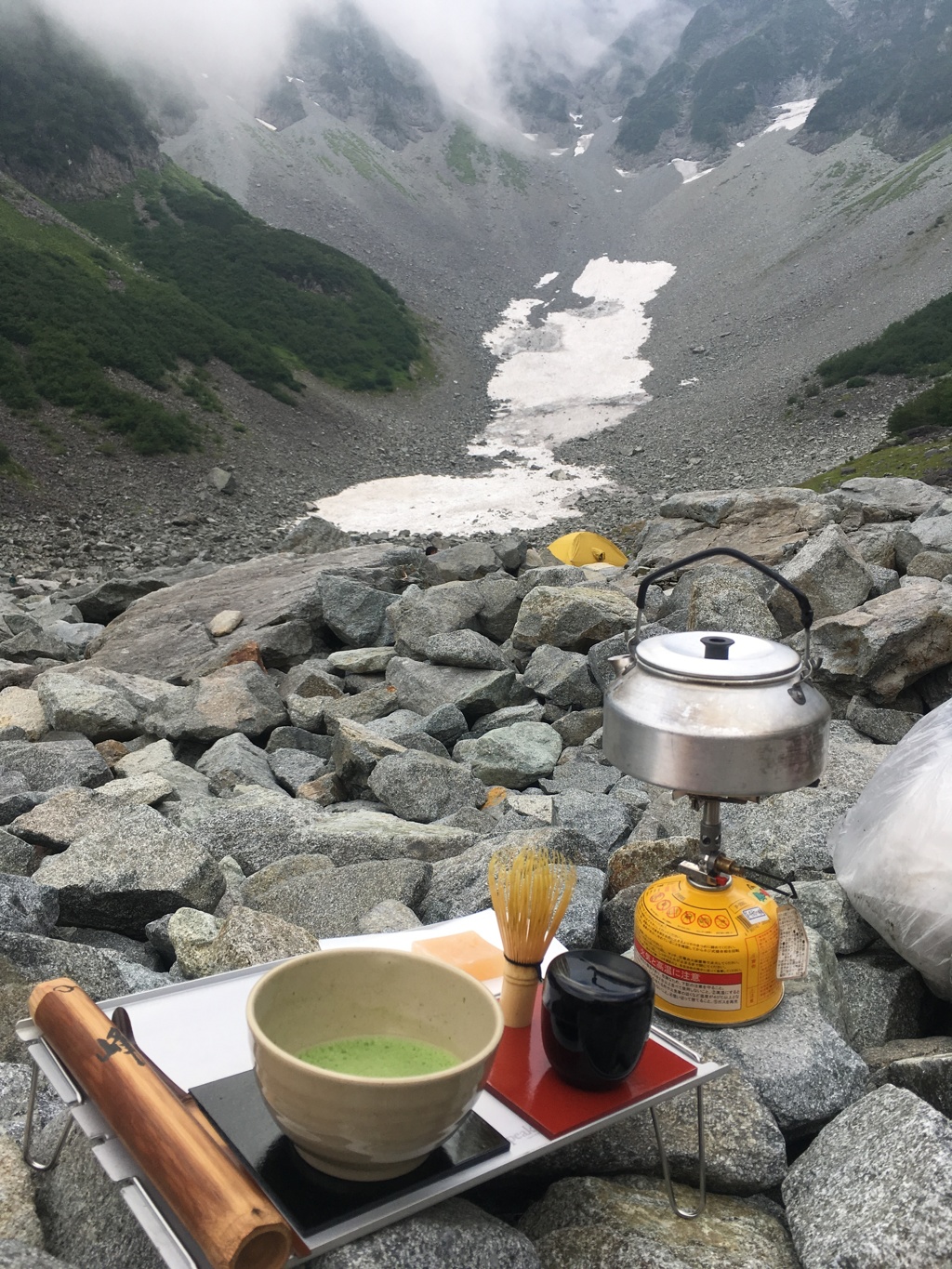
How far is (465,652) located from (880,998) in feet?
17.6

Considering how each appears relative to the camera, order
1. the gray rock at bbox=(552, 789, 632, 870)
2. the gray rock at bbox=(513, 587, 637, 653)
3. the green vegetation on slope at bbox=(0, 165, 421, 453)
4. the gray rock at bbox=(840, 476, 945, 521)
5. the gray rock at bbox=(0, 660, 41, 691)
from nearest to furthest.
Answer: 1. the gray rock at bbox=(552, 789, 632, 870)
2. the gray rock at bbox=(513, 587, 637, 653)
3. the gray rock at bbox=(0, 660, 41, 691)
4. the gray rock at bbox=(840, 476, 945, 521)
5. the green vegetation on slope at bbox=(0, 165, 421, 453)

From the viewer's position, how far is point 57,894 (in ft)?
11.3

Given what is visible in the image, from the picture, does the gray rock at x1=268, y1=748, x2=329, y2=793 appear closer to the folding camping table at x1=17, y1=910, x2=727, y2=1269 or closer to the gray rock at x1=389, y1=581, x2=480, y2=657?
the gray rock at x1=389, y1=581, x2=480, y2=657

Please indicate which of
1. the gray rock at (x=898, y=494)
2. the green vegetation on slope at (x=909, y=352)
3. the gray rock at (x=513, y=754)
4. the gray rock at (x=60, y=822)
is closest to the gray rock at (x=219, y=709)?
the gray rock at (x=513, y=754)

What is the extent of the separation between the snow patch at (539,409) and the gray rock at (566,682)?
68.3 feet

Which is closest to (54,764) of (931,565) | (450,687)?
(450,687)

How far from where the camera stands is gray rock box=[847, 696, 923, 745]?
18.2 ft

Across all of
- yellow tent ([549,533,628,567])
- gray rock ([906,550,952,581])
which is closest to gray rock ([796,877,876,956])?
gray rock ([906,550,952,581])

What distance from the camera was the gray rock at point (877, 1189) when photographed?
1.73 meters

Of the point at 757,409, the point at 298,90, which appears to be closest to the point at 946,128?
the point at 757,409

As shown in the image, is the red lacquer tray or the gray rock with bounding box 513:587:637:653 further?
the gray rock with bounding box 513:587:637:653

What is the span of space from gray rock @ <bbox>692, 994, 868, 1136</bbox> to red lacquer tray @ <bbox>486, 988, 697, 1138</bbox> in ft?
1.87

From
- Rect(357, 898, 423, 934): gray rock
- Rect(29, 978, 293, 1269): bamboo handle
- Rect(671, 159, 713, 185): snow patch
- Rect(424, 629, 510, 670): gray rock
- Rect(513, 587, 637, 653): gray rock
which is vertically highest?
Rect(671, 159, 713, 185): snow patch

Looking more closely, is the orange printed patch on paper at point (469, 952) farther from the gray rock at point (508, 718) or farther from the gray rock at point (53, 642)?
the gray rock at point (53, 642)
